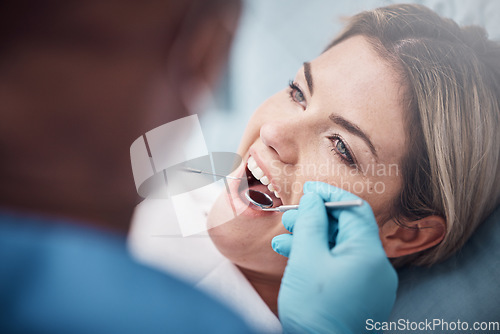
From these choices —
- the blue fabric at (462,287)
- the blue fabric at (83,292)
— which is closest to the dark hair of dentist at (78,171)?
the blue fabric at (83,292)

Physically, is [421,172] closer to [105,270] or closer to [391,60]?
[391,60]

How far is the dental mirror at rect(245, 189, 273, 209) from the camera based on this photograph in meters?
0.83

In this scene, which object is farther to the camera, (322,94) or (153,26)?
(153,26)

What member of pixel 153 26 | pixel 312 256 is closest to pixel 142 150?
pixel 153 26

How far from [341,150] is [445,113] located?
24cm

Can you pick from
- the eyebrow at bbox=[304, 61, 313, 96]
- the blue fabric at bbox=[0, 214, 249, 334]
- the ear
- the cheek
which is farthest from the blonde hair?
the blue fabric at bbox=[0, 214, 249, 334]

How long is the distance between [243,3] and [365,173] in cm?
65

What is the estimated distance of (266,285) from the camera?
0.94 meters

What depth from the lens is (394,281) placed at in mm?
670

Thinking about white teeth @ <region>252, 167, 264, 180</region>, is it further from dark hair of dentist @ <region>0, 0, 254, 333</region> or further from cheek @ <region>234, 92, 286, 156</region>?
dark hair of dentist @ <region>0, 0, 254, 333</region>

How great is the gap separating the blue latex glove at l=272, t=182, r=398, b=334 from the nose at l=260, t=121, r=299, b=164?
125mm

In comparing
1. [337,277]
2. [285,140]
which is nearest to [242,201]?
[285,140]

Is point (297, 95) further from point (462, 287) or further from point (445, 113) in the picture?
point (462, 287)

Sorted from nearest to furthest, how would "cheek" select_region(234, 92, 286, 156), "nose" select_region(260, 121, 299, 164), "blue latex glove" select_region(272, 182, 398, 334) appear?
"blue latex glove" select_region(272, 182, 398, 334)
"nose" select_region(260, 121, 299, 164)
"cheek" select_region(234, 92, 286, 156)
